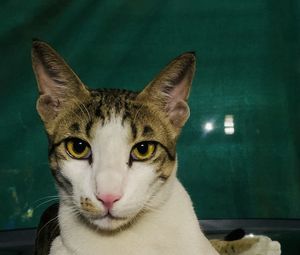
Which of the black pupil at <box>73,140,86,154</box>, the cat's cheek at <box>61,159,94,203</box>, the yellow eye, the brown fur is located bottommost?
the cat's cheek at <box>61,159,94,203</box>

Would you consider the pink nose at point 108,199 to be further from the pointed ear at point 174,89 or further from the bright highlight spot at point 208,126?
the bright highlight spot at point 208,126

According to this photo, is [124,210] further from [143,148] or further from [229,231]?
[229,231]

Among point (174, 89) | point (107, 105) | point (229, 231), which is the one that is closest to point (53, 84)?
point (107, 105)

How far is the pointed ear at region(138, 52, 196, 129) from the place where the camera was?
0.83 meters

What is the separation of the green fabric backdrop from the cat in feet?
2.15

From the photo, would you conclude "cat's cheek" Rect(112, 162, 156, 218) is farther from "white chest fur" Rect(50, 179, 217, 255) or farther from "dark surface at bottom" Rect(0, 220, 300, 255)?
"dark surface at bottom" Rect(0, 220, 300, 255)

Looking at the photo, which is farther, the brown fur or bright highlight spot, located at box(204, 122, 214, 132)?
bright highlight spot, located at box(204, 122, 214, 132)

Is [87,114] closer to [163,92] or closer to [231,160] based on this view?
[163,92]

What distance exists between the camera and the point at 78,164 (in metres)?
0.76

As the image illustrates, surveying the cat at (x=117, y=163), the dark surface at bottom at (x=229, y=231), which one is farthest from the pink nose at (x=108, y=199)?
the dark surface at bottom at (x=229, y=231)

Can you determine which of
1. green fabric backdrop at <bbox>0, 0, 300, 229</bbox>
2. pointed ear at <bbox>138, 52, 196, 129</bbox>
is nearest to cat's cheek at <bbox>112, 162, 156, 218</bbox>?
pointed ear at <bbox>138, 52, 196, 129</bbox>

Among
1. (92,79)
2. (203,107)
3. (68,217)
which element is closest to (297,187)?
(203,107)

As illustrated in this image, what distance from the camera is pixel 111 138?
0.76 meters

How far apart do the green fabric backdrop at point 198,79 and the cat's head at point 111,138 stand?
0.66 metres
